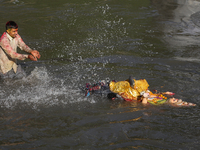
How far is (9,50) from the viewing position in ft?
18.6

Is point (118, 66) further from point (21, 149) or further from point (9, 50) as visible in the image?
point (21, 149)

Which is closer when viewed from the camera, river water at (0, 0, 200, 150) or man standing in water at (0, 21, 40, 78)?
river water at (0, 0, 200, 150)

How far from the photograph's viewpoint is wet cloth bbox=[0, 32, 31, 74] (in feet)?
18.6

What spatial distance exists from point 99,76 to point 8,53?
2414 millimetres

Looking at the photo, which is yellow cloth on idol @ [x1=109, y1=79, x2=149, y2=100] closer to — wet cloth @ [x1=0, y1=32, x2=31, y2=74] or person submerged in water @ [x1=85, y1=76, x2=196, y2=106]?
person submerged in water @ [x1=85, y1=76, x2=196, y2=106]

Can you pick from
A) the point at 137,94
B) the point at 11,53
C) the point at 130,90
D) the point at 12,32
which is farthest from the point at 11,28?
the point at 137,94

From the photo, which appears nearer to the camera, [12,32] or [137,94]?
[137,94]

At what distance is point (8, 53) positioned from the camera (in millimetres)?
5703

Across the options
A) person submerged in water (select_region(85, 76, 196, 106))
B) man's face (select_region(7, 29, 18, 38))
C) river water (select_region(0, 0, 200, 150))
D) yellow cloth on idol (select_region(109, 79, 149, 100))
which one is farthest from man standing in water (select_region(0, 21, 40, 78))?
yellow cloth on idol (select_region(109, 79, 149, 100))

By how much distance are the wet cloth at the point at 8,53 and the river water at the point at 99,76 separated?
0.41 meters

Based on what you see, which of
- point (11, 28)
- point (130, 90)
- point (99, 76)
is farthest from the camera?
point (99, 76)

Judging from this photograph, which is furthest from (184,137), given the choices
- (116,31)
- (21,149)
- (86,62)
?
(116,31)

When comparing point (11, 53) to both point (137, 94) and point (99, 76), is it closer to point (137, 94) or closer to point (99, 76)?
point (99, 76)

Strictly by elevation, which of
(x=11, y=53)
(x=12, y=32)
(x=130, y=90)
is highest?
(x=12, y=32)
